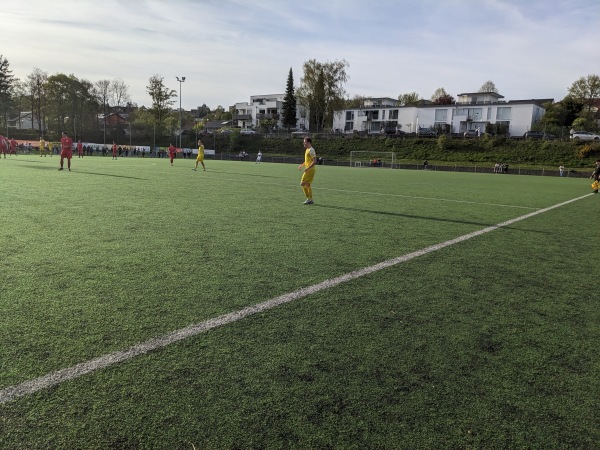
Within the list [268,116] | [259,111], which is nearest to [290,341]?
[268,116]

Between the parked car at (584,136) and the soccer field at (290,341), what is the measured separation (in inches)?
2295

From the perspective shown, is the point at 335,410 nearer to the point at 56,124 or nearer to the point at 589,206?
the point at 589,206

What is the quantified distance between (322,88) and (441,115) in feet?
72.8

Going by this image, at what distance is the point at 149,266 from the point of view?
520 cm

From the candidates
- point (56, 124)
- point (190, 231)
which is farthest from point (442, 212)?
point (56, 124)

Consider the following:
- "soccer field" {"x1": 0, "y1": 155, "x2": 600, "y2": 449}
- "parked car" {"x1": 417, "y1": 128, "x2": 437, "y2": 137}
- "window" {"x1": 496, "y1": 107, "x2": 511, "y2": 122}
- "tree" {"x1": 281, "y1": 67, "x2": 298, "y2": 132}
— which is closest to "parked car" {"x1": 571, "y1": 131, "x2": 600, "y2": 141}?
"window" {"x1": 496, "y1": 107, "x2": 511, "y2": 122}

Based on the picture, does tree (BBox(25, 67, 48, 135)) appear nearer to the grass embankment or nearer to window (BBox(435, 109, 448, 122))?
the grass embankment

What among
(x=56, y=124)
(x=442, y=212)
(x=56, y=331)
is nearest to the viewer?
(x=56, y=331)

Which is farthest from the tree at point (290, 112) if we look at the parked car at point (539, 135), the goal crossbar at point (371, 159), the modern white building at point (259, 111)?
the parked car at point (539, 135)

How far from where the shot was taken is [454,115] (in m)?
76.3

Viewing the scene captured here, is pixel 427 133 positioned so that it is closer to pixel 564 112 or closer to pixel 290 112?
pixel 564 112

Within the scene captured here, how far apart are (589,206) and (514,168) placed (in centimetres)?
3918

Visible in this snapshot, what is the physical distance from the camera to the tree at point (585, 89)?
69806 millimetres

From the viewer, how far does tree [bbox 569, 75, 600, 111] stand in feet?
229
